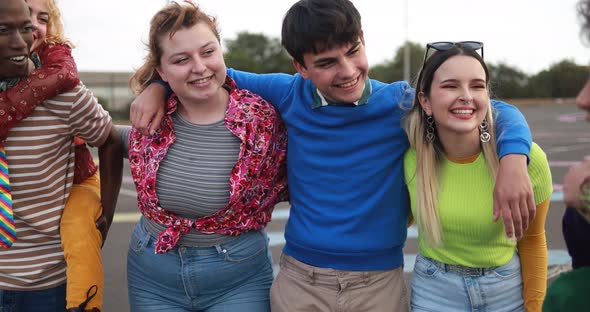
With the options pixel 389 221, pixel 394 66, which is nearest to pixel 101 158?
pixel 389 221

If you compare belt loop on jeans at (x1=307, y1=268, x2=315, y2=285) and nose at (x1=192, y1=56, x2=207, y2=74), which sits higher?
nose at (x1=192, y1=56, x2=207, y2=74)

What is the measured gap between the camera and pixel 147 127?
292cm

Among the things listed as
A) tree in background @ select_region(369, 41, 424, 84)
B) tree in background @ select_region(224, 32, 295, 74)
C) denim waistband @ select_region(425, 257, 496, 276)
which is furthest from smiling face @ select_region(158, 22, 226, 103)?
tree in background @ select_region(369, 41, 424, 84)

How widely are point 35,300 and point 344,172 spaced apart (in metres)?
1.35

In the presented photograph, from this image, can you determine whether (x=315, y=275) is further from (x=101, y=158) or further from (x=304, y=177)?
(x=101, y=158)

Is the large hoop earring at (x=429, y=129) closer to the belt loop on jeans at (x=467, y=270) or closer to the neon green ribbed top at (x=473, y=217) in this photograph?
the neon green ribbed top at (x=473, y=217)

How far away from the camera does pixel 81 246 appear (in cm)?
275

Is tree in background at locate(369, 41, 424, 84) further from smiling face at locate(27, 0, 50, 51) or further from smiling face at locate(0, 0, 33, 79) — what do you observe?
smiling face at locate(0, 0, 33, 79)

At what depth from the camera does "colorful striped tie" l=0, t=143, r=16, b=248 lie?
2.65 meters

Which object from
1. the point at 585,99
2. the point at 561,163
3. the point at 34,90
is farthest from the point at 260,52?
the point at 585,99

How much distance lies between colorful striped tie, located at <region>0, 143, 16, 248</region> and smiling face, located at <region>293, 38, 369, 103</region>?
1.27m

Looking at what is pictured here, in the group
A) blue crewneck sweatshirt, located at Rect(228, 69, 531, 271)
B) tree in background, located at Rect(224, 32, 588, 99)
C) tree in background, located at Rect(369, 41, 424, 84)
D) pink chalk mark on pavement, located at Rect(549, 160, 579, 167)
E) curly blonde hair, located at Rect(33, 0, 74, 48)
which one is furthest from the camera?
tree in background, located at Rect(369, 41, 424, 84)

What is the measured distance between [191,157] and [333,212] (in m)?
0.64

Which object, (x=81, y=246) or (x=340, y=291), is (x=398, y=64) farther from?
(x=81, y=246)
